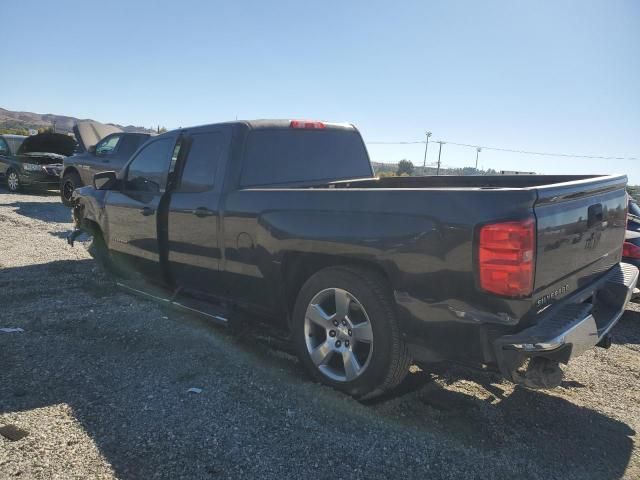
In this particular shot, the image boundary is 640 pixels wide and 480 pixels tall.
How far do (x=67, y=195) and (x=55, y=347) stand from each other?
968 centimetres

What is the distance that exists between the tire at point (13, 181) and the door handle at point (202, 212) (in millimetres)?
14634

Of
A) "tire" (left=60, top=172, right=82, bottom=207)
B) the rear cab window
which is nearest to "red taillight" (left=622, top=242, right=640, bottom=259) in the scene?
the rear cab window

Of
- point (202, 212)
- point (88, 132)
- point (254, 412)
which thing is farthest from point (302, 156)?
point (88, 132)

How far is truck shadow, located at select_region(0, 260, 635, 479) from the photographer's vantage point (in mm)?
2666

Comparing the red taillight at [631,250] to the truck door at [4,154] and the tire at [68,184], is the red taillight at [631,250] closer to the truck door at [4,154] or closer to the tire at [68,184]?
the tire at [68,184]

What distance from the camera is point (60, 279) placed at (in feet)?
20.6

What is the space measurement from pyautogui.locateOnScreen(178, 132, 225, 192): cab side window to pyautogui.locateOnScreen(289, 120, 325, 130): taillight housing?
0.66 meters

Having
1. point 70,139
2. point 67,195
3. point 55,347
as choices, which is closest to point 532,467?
point 55,347

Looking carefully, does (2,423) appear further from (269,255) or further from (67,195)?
(67,195)

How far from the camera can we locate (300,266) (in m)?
3.59

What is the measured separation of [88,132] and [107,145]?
1.18m

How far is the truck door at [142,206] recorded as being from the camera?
479 cm

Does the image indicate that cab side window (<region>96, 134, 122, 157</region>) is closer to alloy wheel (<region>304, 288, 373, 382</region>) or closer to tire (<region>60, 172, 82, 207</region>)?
tire (<region>60, 172, 82, 207</region>)

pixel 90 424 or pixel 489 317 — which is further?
pixel 90 424
